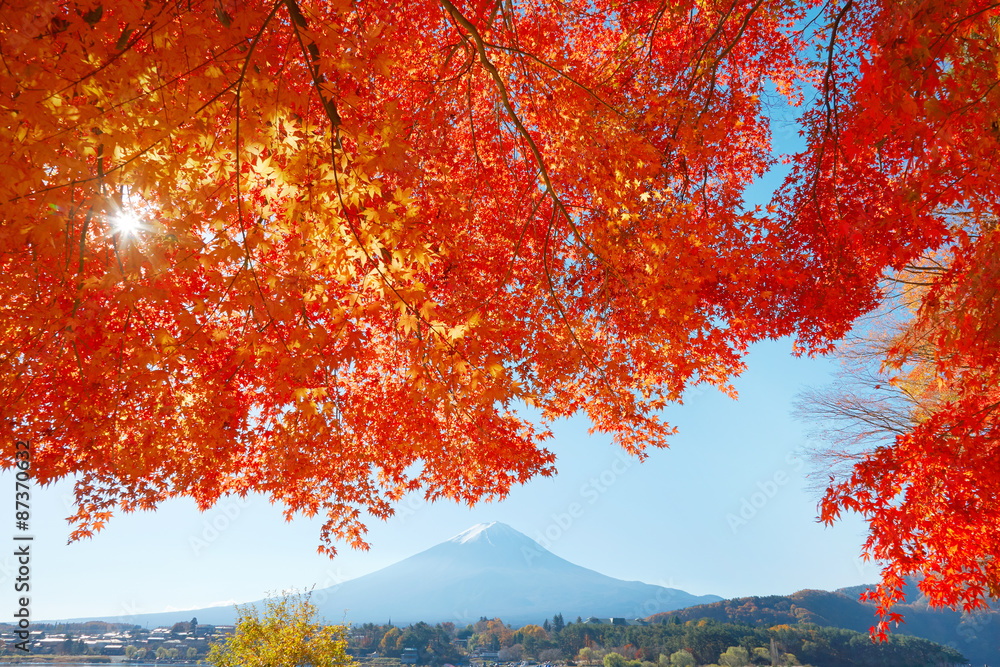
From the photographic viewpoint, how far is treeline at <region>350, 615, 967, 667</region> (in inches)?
828

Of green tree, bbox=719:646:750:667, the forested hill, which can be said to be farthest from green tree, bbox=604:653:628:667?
the forested hill

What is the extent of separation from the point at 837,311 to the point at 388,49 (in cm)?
718

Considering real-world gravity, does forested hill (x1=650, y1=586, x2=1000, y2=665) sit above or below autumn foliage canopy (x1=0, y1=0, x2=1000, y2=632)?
below

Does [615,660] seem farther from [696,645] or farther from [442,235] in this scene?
[442,235]

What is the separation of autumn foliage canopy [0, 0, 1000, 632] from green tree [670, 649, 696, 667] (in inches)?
757

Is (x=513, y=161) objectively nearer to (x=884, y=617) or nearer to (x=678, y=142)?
(x=678, y=142)

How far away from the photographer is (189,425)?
21.7 feet

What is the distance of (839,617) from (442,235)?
3095 cm

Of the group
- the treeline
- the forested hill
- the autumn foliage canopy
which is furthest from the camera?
the forested hill

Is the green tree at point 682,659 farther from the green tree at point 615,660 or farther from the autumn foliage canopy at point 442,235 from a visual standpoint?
the autumn foliage canopy at point 442,235

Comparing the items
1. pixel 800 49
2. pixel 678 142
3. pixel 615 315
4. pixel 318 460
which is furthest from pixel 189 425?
pixel 800 49

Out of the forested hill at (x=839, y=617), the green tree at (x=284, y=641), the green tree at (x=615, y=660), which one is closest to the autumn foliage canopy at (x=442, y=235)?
the green tree at (x=284, y=641)

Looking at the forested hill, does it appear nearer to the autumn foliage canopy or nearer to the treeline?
the treeline

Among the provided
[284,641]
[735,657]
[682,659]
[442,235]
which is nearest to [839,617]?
[735,657]
